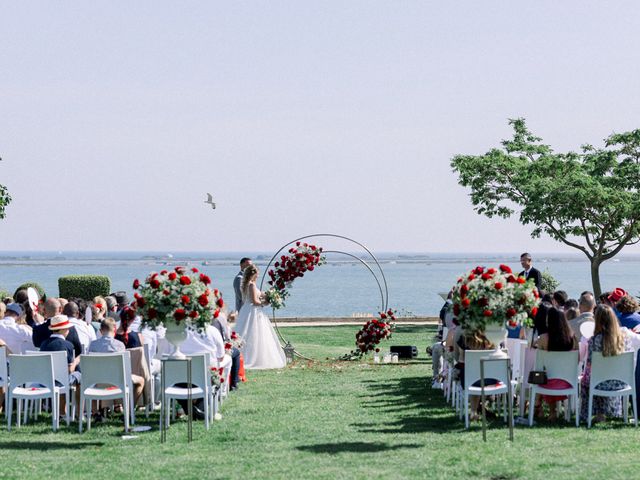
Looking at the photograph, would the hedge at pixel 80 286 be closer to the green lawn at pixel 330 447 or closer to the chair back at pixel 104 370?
the green lawn at pixel 330 447

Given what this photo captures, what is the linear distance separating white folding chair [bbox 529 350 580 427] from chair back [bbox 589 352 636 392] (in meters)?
0.21

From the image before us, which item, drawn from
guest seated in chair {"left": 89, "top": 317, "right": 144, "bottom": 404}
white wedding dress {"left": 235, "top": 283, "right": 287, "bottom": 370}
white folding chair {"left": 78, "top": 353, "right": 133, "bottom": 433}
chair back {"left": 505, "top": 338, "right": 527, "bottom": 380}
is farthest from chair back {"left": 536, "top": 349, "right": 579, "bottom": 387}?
white wedding dress {"left": 235, "top": 283, "right": 287, "bottom": 370}

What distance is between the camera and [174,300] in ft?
33.9

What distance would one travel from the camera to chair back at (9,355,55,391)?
10.9 metres

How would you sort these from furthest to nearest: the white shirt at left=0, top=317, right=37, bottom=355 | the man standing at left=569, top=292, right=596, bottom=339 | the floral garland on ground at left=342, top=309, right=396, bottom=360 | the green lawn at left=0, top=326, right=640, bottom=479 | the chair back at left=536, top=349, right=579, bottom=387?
the floral garland on ground at left=342, top=309, right=396, bottom=360, the man standing at left=569, top=292, right=596, bottom=339, the white shirt at left=0, top=317, right=37, bottom=355, the chair back at left=536, top=349, right=579, bottom=387, the green lawn at left=0, top=326, right=640, bottom=479

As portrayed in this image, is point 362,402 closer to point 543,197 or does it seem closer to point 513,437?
point 513,437

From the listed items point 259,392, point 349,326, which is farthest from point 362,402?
point 349,326

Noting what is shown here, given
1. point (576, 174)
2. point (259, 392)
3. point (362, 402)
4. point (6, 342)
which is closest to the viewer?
point (6, 342)

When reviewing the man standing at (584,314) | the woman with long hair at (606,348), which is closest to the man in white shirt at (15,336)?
the woman with long hair at (606,348)

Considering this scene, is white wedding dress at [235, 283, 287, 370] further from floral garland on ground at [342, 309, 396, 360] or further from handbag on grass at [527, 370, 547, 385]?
handbag on grass at [527, 370, 547, 385]

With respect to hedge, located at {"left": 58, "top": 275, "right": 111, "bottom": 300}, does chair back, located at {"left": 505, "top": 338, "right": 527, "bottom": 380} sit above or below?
below

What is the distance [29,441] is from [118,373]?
4.04ft

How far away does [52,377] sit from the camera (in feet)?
35.8

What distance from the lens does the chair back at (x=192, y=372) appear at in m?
10.9
